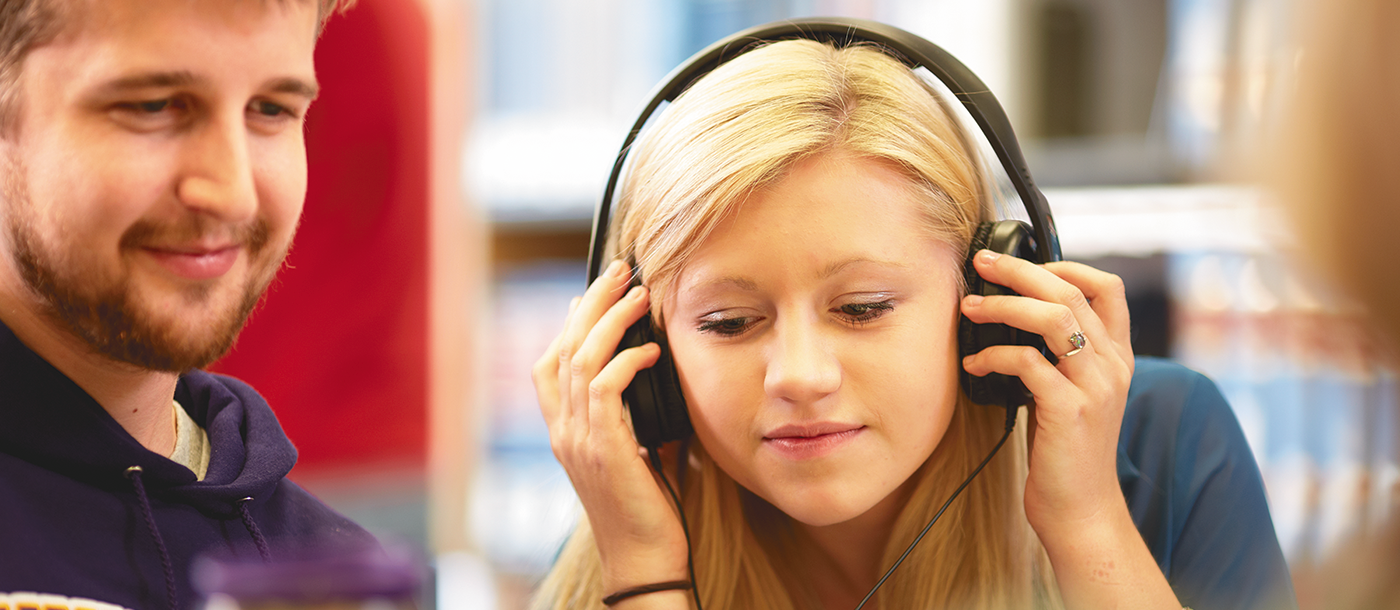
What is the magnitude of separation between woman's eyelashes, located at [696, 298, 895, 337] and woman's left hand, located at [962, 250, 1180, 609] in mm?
87

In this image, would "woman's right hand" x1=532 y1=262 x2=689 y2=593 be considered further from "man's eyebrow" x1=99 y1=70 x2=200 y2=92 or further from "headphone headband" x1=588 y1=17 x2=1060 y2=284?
"man's eyebrow" x1=99 y1=70 x2=200 y2=92

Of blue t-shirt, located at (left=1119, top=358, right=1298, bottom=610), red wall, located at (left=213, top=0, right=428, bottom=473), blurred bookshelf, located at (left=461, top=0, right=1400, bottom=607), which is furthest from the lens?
blurred bookshelf, located at (left=461, top=0, right=1400, bottom=607)

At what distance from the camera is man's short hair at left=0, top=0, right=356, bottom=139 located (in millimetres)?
619

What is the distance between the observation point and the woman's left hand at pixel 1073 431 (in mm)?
845

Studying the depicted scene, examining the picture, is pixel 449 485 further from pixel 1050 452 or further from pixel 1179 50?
pixel 1179 50

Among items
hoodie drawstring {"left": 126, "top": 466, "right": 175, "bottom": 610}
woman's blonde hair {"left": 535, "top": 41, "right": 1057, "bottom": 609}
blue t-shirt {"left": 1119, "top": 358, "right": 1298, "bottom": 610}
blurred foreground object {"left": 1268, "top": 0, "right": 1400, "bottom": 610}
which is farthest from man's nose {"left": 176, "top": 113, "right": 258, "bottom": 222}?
blue t-shirt {"left": 1119, "top": 358, "right": 1298, "bottom": 610}

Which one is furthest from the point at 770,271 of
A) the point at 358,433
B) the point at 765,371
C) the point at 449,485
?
the point at 449,485

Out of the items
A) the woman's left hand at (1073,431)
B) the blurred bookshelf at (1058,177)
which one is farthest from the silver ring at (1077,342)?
the blurred bookshelf at (1058,177)

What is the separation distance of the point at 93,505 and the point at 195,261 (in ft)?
0.64

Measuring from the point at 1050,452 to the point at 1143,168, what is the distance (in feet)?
4.97

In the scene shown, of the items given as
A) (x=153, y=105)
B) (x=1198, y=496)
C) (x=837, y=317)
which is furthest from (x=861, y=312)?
(x=153, y=105)

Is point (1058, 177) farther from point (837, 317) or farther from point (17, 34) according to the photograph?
point (17, 34)

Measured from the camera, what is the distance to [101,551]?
2.16ft

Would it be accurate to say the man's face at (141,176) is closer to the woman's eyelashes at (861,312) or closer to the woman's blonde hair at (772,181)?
the woman's blonde hair at (772,181)
